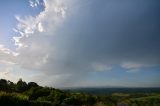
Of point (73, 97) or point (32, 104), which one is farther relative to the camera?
point (73, 97)

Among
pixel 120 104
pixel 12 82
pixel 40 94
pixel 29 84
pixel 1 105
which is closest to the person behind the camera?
pixel 1 105

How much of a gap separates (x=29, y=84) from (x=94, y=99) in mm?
12384

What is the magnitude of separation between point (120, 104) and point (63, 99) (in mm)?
7339

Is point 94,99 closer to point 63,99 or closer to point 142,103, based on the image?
point 63,99

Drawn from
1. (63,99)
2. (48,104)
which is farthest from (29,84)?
(48,104)

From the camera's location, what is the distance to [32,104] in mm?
20094

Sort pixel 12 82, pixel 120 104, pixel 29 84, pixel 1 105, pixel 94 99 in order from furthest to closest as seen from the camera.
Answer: pixel 12 82
pixel 29 84
pixel 94 99
pixel 120 104
pixel 1 105

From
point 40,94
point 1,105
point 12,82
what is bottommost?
point 1,105

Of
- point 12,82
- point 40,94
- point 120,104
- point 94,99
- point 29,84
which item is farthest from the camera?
point 12,82

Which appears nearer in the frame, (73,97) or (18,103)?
(18,103)

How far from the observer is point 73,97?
84.2 ft

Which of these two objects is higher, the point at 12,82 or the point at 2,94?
the point at 12,82

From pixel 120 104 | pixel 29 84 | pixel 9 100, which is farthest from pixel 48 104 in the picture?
pixel 29 84

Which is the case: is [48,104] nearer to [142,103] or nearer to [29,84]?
[142,103]
